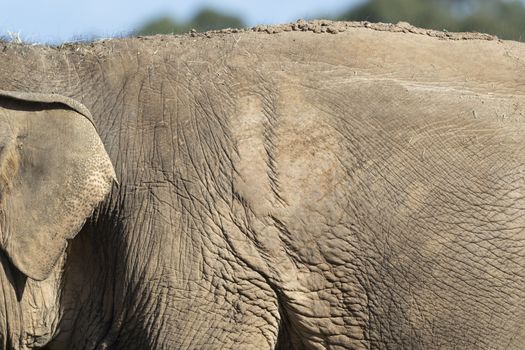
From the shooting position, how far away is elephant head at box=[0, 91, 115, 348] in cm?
489

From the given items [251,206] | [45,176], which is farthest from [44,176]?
[251,206]

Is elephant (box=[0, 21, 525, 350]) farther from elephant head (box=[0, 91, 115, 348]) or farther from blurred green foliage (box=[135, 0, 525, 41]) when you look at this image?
blurred green foliage (box=[135, 0, 525, 41])

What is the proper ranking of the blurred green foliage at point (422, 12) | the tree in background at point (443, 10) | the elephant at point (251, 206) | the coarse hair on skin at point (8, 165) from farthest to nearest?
the blurred green foliage at point (422, 12) < the tree in background at point (443, 10) < the elephant at point (251, 206) < the coarse hair on skin at point (8, 165)

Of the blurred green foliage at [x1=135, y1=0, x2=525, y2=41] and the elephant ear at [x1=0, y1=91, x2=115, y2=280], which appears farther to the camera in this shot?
the blurred green foliage at [x1=135, y1=0, x2=525, y2=41]

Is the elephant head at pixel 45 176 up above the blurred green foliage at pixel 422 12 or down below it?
below

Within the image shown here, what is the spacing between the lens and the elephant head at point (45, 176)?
489 centimetres

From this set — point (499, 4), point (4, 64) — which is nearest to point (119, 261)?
point (4, 64)

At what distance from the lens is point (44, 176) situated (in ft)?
16.0

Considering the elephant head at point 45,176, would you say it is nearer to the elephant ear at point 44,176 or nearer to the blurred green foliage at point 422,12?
the elephant ear at point 44,176

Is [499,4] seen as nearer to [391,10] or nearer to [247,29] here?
[391,10]

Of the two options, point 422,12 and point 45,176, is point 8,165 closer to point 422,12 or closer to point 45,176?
point 45,176

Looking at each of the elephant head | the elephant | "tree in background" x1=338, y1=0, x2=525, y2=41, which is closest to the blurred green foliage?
"tree in background" x1=338, y1=0, x2=525, y2=41

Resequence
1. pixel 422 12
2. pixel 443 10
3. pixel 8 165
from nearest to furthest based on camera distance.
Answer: pixel 8 165, pixel 422 12, pixel 443 10

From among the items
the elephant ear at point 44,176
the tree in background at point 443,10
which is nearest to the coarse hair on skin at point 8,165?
the elephant ear at point 44,176
